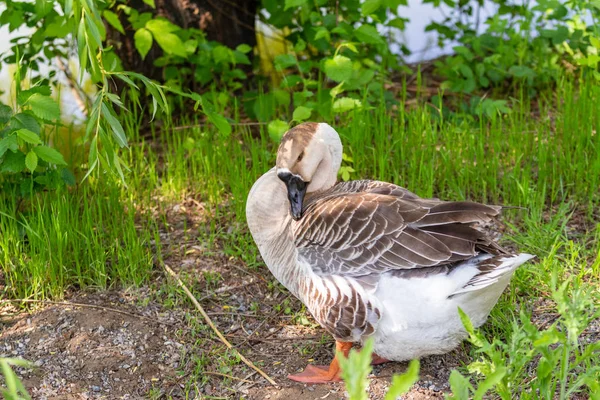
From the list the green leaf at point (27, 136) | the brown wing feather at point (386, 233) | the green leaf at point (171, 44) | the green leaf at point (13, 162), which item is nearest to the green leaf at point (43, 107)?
the green leaf at point (27, 136)

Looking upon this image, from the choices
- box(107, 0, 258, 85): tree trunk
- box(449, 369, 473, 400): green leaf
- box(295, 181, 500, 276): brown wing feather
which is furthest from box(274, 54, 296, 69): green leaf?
box(449, 369, 473, 400): green leaf

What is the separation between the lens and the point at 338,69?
→ 417 centimetres

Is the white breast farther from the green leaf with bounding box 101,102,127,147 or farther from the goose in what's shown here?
the green leaf with bounding box 101,102,127,147

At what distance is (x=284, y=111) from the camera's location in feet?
17.1

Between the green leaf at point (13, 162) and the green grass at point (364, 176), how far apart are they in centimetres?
25

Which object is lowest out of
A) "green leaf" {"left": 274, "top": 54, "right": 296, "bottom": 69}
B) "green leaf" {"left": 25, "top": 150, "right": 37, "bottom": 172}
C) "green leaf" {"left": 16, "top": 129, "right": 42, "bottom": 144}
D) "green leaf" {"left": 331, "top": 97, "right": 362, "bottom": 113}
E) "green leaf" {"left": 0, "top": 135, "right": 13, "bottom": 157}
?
"green leaf" {"left": 25, "top": 150, "right": 37, "bottom": 172}

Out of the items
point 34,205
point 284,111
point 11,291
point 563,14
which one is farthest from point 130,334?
point 563,14

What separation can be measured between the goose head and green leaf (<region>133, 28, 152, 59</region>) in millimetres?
1495

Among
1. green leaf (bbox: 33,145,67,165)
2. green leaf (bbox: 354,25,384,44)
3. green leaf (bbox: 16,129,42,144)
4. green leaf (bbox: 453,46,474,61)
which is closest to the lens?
green leaf (bbox: 16,129,42,144)

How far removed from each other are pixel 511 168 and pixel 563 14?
4.48 feet

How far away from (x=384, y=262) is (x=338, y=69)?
1.54m

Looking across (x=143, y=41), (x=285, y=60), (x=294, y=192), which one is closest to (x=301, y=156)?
(x=294, y=192)

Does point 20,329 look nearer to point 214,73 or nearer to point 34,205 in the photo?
point 34,205

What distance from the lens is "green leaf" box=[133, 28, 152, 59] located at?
4.46 m
